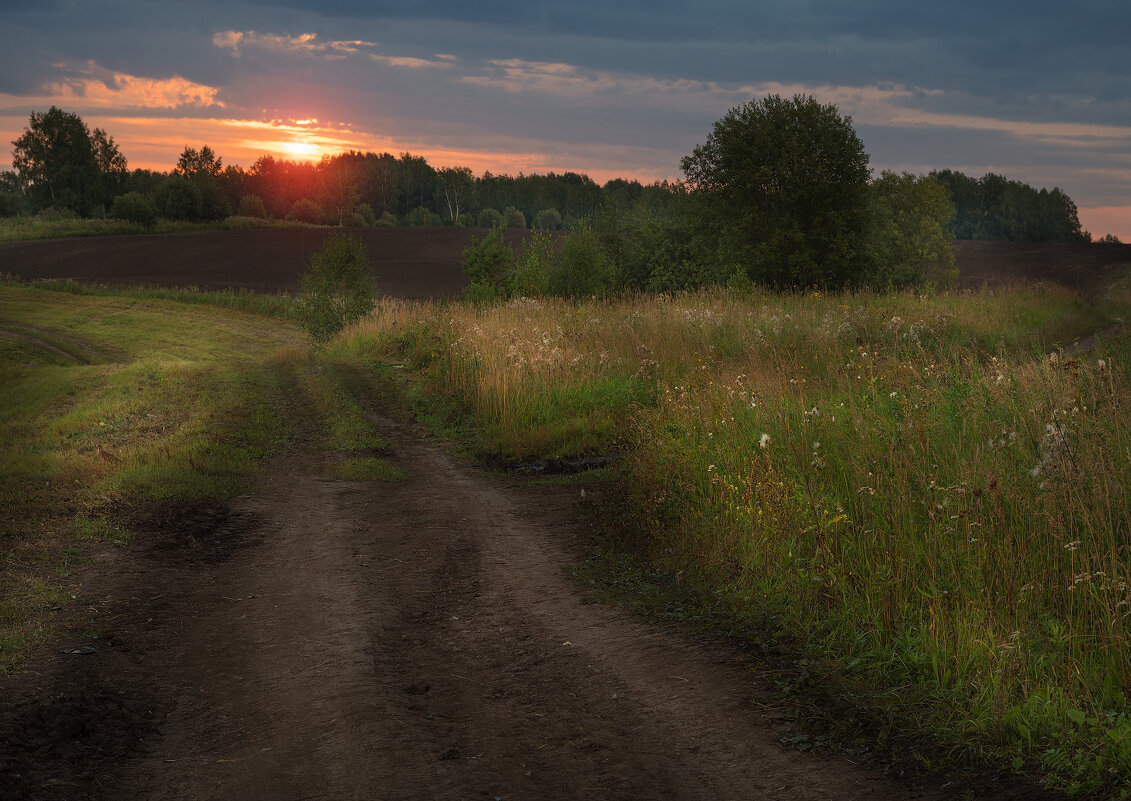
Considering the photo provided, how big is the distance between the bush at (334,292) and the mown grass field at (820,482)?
10.4m

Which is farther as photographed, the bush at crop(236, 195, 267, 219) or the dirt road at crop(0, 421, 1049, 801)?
the bush at crop(236, 195, 267, 219)

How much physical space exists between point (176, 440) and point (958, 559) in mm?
11519

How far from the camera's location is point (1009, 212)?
103 metres

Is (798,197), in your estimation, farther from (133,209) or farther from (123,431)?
(133,209)

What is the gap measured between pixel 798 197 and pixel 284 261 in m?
45.5

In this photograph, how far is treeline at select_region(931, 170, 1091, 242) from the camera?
95188 millimetres

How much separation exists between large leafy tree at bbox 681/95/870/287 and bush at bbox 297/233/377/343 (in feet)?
49.2

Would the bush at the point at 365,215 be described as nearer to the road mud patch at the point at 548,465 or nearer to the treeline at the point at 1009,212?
the treeline at the point at 1009,212

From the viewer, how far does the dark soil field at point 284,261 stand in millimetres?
55469

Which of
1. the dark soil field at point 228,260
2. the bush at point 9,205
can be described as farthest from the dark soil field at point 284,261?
the bush at point 9,205

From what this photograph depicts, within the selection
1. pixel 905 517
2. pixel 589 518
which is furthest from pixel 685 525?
pixel 905 517

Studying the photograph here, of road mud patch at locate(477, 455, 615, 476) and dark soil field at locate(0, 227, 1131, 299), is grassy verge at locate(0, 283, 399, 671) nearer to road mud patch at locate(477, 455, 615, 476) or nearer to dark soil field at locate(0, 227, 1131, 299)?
road mud patch at locate(477, 455, 615, 476)

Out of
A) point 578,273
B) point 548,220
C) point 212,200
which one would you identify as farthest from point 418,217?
point 578,273

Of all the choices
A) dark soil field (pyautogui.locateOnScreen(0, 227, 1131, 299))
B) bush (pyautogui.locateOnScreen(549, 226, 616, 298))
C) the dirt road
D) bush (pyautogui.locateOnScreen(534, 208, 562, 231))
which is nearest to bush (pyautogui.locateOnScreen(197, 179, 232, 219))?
dark soil field (pyautogui.locateOnScreen(0, 227, 1131, 299))
